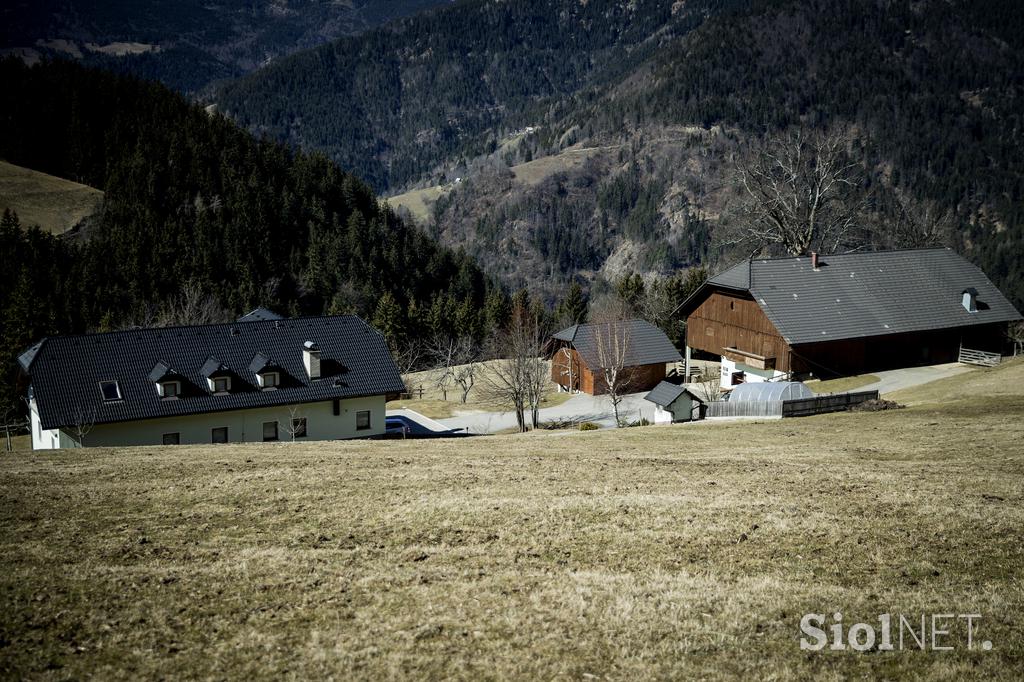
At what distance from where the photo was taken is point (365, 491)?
1984 centimetres

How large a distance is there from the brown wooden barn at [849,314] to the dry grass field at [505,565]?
29523 mm

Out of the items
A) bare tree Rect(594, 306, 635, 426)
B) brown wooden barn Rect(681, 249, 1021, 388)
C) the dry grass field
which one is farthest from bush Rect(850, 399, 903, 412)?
bare tree Rect(594, 306, 635, 426)

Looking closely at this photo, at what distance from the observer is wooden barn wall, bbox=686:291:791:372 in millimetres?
53594

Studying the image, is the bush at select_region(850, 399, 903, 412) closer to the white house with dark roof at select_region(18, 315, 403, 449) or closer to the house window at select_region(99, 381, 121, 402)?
the white house with dark roof at select_region(18, 315, 403, 449)

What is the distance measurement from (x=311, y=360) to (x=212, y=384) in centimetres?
532

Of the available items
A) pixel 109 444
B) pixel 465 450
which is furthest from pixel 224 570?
pixel 109 444

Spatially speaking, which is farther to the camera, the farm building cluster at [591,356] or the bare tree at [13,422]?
the bare tree at [13,422]

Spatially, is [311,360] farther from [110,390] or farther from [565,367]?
[565,367]

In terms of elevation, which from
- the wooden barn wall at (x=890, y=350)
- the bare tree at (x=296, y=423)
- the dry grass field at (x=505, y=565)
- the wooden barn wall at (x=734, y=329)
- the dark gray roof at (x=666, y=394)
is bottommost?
the dry grass field at (x=505, y=565)

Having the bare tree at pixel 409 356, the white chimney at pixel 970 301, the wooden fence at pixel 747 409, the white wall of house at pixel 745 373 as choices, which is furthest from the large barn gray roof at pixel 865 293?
the bare tree at pixel 409 356

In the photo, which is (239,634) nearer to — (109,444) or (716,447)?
(716,447)

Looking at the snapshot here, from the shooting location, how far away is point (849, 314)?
5403 cm

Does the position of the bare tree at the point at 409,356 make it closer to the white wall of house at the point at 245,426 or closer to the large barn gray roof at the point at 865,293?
the white wall of house at the point at 245,426

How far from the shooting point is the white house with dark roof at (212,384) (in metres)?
40.5
